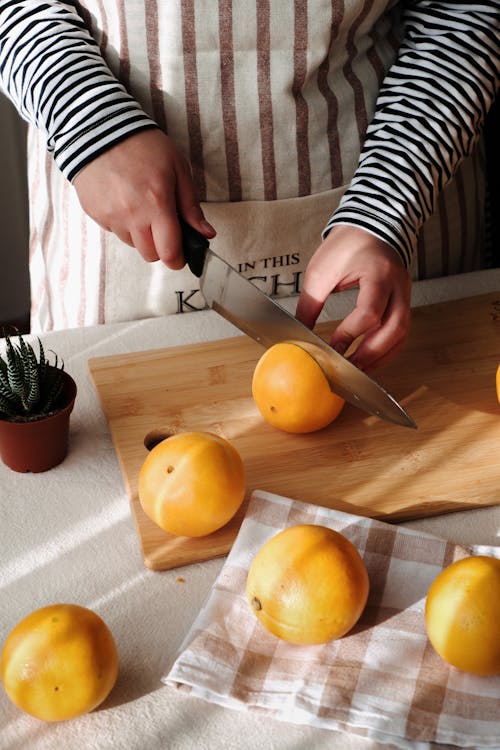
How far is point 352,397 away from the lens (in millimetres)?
977

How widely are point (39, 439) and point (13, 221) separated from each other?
1.38 meters

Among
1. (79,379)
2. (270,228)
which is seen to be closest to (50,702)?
(79,379)

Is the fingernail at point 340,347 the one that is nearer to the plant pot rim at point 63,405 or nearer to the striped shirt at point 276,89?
the striped shirt at point 276,89

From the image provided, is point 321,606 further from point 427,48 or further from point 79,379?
point 427,48

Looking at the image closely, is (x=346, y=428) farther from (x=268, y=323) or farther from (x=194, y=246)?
Result: (x=194, y=246)

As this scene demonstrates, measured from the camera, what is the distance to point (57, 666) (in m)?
0.66

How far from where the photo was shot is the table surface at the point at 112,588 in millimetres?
693

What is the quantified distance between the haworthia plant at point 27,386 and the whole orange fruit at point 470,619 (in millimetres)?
438

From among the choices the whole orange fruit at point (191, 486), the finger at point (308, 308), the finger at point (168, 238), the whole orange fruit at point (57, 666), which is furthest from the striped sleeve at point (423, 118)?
the whole orange fruit at point (57, 666)

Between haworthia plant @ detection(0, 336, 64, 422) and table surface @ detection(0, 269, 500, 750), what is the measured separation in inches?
3.2

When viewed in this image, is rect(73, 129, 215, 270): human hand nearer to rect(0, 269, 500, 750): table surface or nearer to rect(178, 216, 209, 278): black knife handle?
rect(178, 216, 209, 278): black knife handle

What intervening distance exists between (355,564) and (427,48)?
753 mm

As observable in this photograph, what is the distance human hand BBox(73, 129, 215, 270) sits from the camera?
101 centimetres

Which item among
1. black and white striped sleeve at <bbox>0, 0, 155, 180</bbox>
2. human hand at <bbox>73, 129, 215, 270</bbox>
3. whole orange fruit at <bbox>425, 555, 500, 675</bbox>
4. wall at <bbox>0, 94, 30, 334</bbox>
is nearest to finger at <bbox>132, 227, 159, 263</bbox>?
human hand at <bbox>73, 129, 215, 270</bbox>
